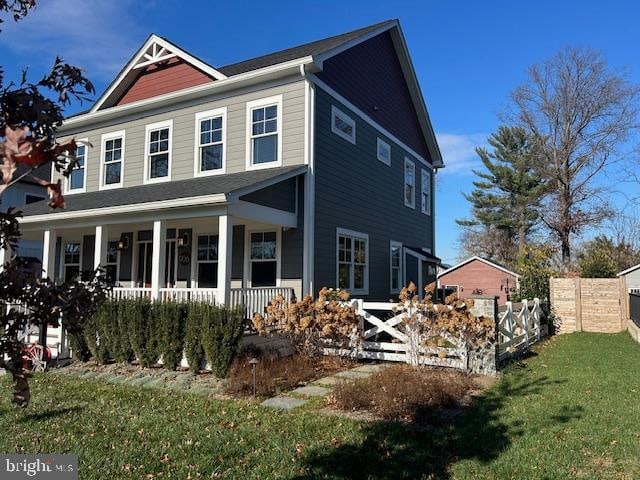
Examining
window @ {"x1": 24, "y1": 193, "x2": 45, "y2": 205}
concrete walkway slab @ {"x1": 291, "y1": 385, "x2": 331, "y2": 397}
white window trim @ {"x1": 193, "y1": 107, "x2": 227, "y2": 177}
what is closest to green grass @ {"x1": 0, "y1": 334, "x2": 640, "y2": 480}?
concrete walkway slab @ {"x1": 291, "y1": 385, "x2": 331, "y2": 397}

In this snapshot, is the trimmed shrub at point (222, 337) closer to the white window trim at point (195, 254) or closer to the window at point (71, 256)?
the white window trim at point (195, 254)

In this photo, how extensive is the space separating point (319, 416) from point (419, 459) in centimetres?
159

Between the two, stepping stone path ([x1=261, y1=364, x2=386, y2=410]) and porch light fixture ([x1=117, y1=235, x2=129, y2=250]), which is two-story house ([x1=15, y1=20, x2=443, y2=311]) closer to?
porch light fixture ([x1=117, y1=235, x2=129, y2=250])

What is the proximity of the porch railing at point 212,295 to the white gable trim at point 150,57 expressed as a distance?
609 centimetres

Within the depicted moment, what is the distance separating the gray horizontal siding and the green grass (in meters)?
5.68

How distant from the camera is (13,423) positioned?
18.8 feet

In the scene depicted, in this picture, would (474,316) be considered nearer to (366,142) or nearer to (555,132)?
(366,142)

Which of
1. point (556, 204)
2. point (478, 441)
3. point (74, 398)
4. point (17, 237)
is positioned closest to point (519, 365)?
point (478, 441)

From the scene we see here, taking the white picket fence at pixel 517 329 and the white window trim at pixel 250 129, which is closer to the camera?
the white picket fence at pixel 517 329

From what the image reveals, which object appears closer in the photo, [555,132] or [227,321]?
[227,321]

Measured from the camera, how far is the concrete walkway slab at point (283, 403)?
6.30 meters

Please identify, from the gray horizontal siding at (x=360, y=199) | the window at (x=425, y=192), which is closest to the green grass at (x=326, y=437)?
the gray horizontal siding at (x=360, y=199)

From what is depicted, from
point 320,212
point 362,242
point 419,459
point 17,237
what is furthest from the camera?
point 362,242

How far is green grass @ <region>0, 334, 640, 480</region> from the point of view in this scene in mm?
4238
